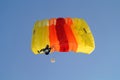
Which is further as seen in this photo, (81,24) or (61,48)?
(81,24)

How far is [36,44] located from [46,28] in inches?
28.4

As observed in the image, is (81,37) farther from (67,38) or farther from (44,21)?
(44,21)

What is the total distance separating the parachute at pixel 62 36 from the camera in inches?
421

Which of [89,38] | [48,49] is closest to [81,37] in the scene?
[89,38]

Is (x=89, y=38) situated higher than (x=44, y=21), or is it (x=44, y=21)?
(x=44, y=21)

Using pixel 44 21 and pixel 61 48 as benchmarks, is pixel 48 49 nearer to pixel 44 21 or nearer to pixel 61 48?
pixel 61 48

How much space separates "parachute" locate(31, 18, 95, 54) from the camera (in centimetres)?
1070

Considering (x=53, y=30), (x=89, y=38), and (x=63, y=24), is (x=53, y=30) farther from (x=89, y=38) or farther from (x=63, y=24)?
(x=89, y=38)

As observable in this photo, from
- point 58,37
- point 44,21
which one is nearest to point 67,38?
point 58,37

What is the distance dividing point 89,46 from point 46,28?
1.48 m

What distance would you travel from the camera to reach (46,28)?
450 inches

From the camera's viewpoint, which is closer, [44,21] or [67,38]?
[67,38]

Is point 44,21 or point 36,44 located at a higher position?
point 44,21

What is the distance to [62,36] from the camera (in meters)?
10.9
